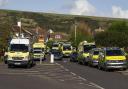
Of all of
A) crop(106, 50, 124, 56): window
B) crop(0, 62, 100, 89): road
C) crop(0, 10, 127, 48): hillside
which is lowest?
crop(0, 62, 100, 89): road

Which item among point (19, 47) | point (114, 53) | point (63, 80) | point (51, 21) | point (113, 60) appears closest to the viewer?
point (63, 80)

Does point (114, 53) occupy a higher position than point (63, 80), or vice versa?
point (114, 53)

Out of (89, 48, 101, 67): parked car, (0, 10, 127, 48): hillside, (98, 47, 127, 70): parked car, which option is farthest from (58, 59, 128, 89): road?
(0, 10, 127, 48): hillside

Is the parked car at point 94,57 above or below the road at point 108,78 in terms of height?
above

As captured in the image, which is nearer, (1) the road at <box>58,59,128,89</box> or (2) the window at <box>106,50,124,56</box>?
(1) the road at <box>58,59,128,89</box>

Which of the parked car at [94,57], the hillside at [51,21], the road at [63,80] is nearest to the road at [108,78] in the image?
the road at [63,80]

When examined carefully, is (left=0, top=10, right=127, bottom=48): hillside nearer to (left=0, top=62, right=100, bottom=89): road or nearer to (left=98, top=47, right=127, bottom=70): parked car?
(left=98, top=47, right=127, bottom=70): parked car

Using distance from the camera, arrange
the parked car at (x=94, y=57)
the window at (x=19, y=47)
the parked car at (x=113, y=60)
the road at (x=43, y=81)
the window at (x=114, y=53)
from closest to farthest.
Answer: the road at (x=43, y=81)
the parked car at (x=113, y=60)
the window at (x=114, y=53)
the window at (x=19, y=47)
the parked car at (x=94, y=57)

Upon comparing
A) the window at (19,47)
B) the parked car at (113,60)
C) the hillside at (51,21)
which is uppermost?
the hillside at (51,21)

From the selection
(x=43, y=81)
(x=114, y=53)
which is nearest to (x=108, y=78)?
(x=43, y=81)

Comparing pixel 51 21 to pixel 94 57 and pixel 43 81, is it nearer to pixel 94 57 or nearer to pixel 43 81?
pixel 94 57

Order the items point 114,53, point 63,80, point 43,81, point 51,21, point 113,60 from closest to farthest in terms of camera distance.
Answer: point 43,81 < point 63,80 < point 113,60 < point 114,53 < point 51,21

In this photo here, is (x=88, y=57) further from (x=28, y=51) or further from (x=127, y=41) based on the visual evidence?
(x=127, y=41)

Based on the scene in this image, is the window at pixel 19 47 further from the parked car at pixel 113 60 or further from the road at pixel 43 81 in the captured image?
the road at pixel 43 81
